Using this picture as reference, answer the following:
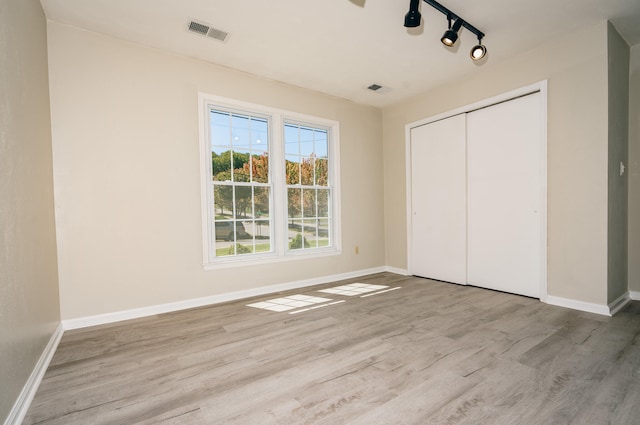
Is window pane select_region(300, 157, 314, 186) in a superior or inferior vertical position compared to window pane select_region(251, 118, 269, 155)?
inferior

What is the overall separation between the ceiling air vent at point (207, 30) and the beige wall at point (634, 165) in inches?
175

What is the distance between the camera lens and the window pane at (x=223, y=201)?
141 inches

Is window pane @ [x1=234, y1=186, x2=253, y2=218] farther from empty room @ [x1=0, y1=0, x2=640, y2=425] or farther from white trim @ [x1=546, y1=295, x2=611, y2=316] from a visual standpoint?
white trim @ [x1=546, y1=295, x2=611, y2=316]

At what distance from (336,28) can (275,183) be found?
6.46ft

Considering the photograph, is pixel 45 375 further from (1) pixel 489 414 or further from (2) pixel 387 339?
(1) pixel 489 414

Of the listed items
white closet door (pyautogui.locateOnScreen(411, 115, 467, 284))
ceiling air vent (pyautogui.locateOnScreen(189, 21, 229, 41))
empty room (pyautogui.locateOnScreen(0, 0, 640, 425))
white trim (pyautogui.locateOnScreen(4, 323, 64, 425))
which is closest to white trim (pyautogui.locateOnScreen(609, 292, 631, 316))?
empty room (pyautogui.locateOnScreen(0, 0, 640, 425))

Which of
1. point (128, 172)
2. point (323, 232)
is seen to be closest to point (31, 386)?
point (128, 172)

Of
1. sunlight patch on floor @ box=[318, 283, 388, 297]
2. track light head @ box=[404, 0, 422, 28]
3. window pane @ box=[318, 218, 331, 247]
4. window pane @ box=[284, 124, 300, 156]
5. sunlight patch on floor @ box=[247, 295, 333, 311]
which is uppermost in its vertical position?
track light head @ box=[404, 0, 422, 28]

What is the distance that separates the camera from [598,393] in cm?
166

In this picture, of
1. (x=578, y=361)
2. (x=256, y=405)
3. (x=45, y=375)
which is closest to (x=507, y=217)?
(x=578, y=361)

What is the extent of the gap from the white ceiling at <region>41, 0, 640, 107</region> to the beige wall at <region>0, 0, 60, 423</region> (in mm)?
790

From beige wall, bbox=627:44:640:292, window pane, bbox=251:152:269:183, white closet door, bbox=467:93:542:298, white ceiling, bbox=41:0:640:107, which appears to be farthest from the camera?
window pane, bbox=251:152:269:183

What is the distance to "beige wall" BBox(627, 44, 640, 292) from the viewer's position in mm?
3211

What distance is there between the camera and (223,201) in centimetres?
363
